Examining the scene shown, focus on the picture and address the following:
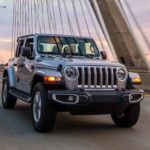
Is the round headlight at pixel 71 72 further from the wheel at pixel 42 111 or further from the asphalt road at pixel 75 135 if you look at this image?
the asphalt road at pixel 75 135

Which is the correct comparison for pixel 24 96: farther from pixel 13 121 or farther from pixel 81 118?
pixel 81 118

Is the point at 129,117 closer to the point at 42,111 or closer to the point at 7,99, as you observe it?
the point at 42,111

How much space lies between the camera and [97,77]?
9.84 metres

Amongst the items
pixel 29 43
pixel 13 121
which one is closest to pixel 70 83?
pixel 13 121

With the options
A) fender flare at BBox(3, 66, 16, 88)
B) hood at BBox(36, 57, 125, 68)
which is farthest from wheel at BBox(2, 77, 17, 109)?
hood at BBox(36, 57, 125, 68)

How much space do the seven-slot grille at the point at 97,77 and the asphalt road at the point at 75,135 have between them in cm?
86

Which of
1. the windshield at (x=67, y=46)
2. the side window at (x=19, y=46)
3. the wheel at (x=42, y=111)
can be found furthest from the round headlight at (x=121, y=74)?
the side window at (x=19, y=46)

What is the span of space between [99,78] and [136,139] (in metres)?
1.24

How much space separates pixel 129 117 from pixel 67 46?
7.36 ft

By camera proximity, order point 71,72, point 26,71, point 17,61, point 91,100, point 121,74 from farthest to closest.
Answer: point 17,61 < point 26,71 < point 121,74 < point 71,72 < point 91,100

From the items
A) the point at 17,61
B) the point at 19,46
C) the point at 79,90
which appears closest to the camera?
the point at 79,90

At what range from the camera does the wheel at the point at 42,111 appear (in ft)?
31.6

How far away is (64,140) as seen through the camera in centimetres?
923

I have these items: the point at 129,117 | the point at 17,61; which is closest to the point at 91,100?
the point at 129,117
